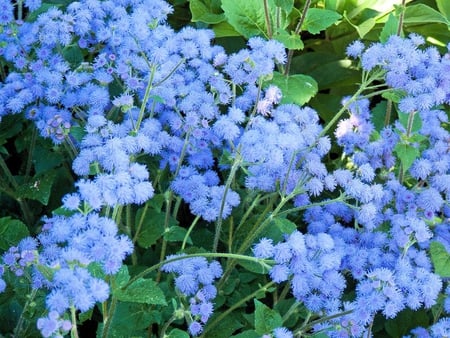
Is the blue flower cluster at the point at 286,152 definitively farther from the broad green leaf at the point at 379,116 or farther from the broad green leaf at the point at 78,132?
the broad green leaf at the point at 379,116

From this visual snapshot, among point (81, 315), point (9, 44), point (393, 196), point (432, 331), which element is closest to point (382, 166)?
point (393, 196)

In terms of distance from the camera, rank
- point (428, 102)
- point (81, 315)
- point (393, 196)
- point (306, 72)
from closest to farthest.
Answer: point (81, 315), point (428, 102), point (393, 196), point (306, 72)

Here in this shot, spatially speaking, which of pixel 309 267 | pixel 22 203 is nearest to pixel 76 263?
pixel 309 267

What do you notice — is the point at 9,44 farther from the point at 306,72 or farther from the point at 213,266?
the point at 306,72

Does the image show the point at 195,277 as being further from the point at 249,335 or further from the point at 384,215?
the point at 384,215

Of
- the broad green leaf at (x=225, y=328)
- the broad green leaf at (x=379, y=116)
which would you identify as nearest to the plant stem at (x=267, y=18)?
the broad green leaf at (x=379, y=116)

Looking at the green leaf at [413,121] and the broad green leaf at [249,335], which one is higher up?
the green leaf at [413,121]

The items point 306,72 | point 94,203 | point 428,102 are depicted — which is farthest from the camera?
point 306,72
